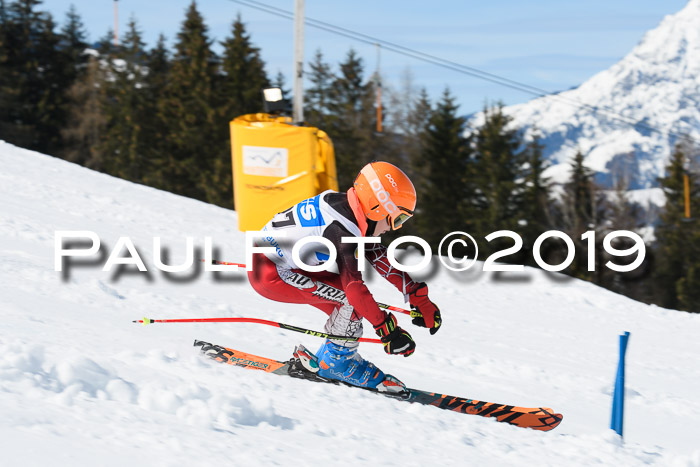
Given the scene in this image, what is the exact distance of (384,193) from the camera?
4.02 meters

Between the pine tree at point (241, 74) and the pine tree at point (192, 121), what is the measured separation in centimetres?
114

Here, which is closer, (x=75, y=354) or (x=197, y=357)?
(x=75, y=354)

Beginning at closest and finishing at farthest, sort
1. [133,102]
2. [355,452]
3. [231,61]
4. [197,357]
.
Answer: [355,452], [197,357], [231,61], [133,102]

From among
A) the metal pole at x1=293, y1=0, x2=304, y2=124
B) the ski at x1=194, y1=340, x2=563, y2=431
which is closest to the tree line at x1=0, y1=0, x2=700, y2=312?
the metal pole at x1=293, y1=0, x2=304, y2=124

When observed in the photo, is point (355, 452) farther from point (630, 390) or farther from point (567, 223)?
point (567, 223)

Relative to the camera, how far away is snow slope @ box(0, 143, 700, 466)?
2.83m

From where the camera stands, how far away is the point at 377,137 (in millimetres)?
39656

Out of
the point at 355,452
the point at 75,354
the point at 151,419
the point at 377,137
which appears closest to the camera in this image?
the point at 151,419

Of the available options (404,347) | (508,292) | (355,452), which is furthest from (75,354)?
(508,292)

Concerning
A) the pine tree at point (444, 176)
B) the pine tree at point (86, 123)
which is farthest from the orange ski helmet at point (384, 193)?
the pine tree at point (86, 123)

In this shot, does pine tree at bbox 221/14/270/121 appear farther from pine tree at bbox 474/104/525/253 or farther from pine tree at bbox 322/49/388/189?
pine tree at bbox 474/104/525/253

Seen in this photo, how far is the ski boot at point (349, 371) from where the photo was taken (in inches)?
175

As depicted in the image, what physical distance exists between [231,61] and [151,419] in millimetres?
41272

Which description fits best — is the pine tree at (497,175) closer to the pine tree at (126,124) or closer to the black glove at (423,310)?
the pine tree at (126,124)
